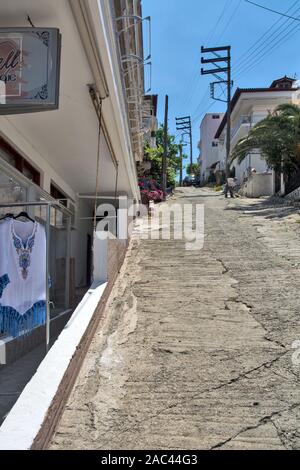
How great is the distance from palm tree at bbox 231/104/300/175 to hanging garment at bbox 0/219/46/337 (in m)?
16.4

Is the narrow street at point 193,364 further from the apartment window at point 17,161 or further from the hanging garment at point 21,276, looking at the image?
the apartment window at point 17,161

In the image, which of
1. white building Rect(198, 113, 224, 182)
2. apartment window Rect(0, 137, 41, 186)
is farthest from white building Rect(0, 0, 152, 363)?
white building Rect(198, 113, 224, 182)

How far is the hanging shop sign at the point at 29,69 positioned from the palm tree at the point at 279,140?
52.9 ft

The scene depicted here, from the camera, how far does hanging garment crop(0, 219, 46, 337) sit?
13.3 ft

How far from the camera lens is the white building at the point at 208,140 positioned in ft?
181

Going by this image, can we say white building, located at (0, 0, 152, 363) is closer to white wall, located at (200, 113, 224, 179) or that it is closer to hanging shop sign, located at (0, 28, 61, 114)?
hanging shop sign, located at (0, 28, 61, 114)

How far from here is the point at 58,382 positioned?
12.3 ft

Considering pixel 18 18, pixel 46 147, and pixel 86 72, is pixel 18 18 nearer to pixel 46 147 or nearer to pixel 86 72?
pixel 86 72

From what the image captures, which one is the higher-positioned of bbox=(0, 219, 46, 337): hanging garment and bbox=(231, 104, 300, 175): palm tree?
bbox=(231, 104, 300, 175): palm tree

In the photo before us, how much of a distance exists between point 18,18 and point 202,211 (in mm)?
13528

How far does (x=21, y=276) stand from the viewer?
4.24m

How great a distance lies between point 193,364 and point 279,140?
649 inches

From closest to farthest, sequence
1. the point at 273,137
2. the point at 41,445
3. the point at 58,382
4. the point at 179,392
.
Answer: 1. the point at 41,445
2. the point at 58,382
3. the point at 179,392
4. the point at 273,137
